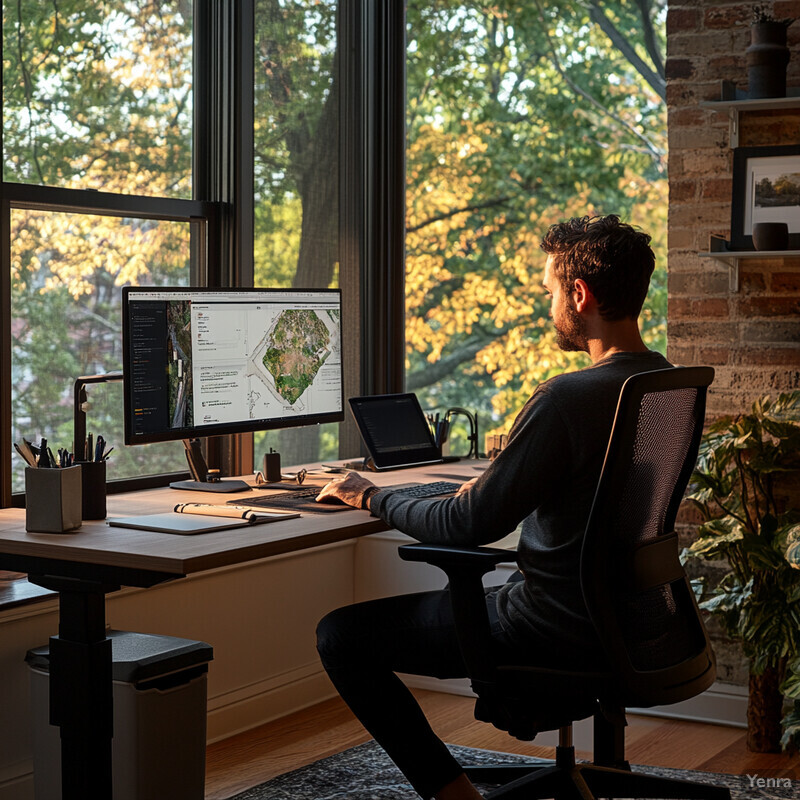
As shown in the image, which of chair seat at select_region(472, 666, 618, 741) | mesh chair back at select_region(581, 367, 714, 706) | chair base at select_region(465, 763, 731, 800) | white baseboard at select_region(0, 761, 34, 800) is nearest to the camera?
mesh chair back at select_region(581, 367, 714, 706)

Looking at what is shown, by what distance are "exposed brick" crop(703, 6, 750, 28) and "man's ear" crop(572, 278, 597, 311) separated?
1.57m

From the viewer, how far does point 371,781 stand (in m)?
2.88

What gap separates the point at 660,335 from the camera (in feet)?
22.0

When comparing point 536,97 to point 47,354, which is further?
point 536,97

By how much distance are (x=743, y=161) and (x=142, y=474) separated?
6.11 ft

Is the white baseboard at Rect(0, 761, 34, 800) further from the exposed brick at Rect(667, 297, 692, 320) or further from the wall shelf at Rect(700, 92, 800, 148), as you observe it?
the wall shelf at Rect(700, 92, 800, 148)

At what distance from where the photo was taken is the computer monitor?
257 centimetres

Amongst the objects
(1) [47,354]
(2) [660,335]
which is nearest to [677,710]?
(1) [47,354]

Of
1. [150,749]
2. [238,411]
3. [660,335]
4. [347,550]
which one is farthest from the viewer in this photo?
[660,335]

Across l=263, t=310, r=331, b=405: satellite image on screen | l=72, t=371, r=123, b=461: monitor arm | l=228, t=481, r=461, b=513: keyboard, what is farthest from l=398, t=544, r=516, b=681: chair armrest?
l=263, t=310, r=331, b=405: satellite image on screen

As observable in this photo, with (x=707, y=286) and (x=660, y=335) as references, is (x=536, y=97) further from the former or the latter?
(x=707, y=286)

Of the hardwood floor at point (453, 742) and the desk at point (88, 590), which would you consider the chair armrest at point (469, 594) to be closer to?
the desk at point (88, 590)

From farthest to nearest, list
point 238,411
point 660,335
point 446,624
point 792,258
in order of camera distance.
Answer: point 660,335
point 792,258
point 238,411
point 446,624

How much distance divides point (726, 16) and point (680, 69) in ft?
0.61
